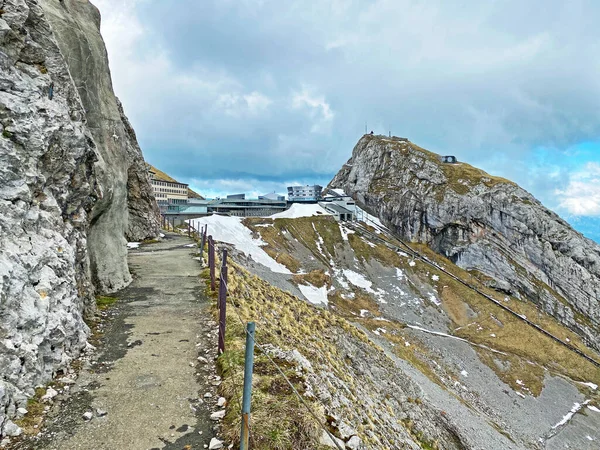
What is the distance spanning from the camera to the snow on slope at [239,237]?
295 feet

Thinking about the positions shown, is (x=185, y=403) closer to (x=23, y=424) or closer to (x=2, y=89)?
(x=23, y=424)

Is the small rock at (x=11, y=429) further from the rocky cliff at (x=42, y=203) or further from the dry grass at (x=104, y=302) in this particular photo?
the dry grass at (x=104, y=302)

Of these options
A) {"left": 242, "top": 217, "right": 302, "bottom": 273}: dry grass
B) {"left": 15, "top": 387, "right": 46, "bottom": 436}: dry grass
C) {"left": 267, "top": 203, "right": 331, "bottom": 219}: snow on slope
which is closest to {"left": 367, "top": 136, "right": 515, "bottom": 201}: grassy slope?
{"left": 267, "top": 203, "right": 331, "bottom": 219}: snow on slope

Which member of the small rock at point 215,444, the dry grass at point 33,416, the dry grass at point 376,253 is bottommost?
the dry grass at point 376,253

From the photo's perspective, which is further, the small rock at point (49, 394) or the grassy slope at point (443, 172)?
the grassy slope at point (443, 172)

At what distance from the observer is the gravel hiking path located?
708 cm

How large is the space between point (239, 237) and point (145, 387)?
91.0 m

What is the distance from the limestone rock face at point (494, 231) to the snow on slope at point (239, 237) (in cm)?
7908

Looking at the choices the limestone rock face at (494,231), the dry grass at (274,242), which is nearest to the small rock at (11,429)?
the dry grass at (274,242)

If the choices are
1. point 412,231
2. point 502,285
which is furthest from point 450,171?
point 502,285

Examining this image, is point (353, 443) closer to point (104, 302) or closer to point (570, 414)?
point (104, 302)

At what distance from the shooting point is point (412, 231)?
152 metres

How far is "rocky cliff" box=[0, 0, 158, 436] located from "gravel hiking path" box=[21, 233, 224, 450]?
929 mm

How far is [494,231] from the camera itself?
13950 centimetres
